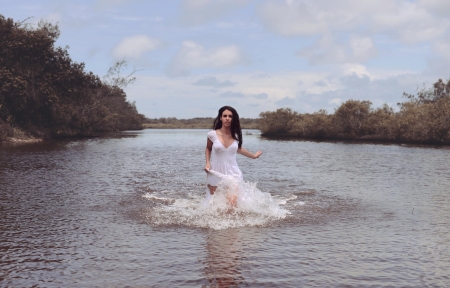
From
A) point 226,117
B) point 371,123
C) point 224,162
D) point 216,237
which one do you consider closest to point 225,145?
point 224,162

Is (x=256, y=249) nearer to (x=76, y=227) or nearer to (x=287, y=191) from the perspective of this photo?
(x=76, y=227)

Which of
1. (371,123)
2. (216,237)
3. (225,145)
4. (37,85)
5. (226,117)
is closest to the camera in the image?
(216,237)

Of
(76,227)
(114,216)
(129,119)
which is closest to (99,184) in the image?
(114,216)

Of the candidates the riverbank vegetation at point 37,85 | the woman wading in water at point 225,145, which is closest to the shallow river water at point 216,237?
the woman wading in water at point 225,145

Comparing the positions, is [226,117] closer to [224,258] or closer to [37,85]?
[224,258]

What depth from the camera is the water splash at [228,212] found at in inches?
387

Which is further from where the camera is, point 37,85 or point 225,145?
point 37,85

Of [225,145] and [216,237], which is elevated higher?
[225,145]

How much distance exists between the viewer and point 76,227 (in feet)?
31.4

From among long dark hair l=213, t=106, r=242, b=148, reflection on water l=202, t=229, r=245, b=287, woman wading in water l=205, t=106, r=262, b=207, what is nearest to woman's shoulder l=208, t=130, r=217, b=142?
woman wading in water l=205, t=106, r=262, b=207

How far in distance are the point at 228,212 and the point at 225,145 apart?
1.44 metres

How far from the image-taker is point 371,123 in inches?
2830

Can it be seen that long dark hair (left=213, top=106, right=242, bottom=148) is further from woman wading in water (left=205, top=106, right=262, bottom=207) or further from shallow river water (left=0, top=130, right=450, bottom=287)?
shallow river water (left=0, top=130, right=450, bottom=287)

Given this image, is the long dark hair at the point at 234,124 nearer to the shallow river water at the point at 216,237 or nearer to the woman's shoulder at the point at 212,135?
the woman's shoulder at the point at 212,135
